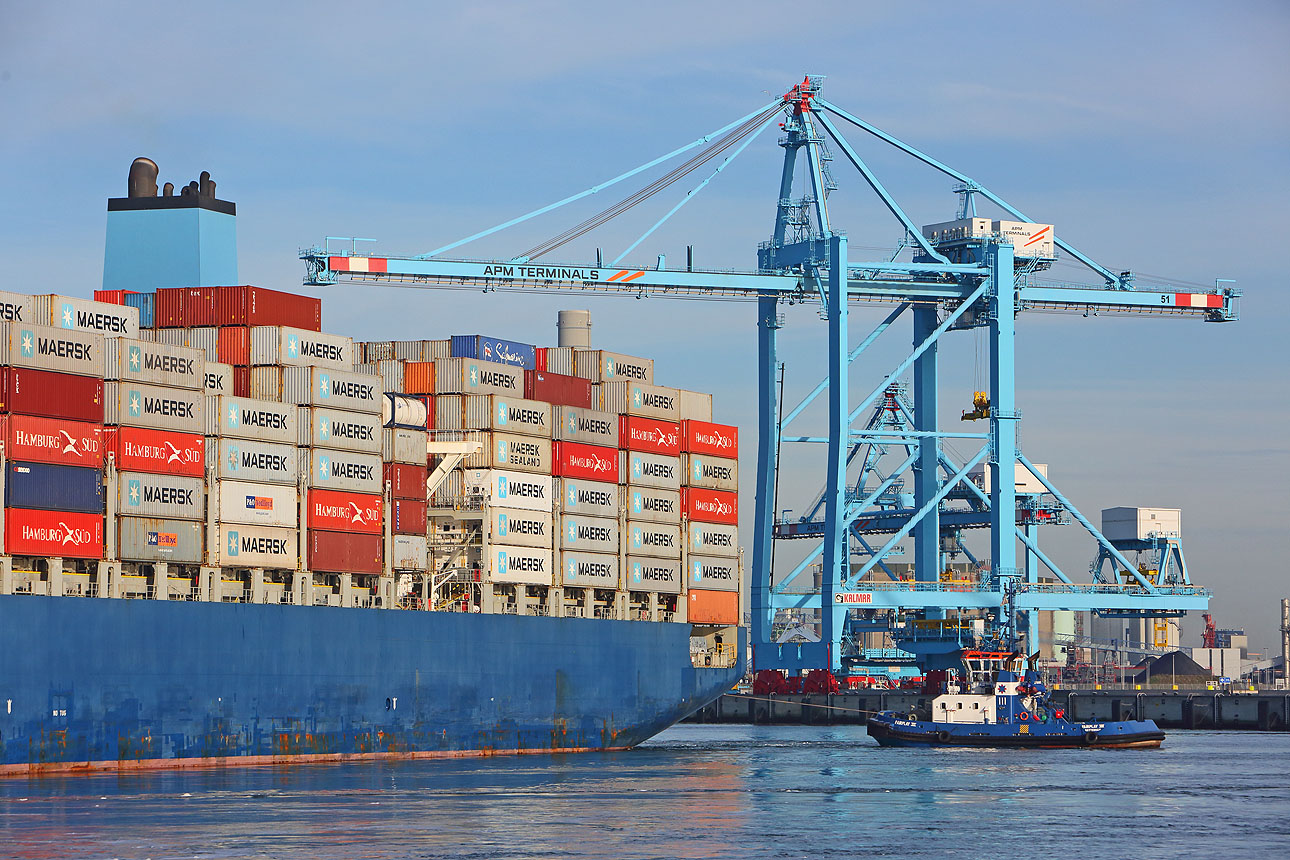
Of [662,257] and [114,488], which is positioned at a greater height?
[662,257]

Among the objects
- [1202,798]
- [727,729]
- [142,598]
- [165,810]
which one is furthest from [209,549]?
[727,729]

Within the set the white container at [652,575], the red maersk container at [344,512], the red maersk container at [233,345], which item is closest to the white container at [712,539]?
the white container at [652,575]

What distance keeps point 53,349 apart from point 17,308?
220 cm

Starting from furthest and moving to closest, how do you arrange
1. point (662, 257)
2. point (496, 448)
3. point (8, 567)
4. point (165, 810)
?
point (662, 257) → point (496, 448) → point (8, 567) → point (165, 810)

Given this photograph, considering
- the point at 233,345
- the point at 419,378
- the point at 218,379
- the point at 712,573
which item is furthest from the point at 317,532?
the point at 712,573

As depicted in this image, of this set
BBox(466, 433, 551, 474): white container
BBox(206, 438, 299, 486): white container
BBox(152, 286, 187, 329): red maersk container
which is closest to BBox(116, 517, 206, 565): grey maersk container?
BBox(206, 438, 299, 486): white container

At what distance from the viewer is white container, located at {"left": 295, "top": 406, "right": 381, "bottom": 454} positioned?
59062 mm

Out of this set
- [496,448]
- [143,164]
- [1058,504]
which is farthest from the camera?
[1058,504]

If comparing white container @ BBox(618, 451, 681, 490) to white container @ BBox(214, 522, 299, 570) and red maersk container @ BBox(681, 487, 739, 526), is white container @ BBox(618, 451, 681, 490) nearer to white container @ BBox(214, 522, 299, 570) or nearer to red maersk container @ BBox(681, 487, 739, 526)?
red maersk container @ BBox(681, 487, 739, 526)

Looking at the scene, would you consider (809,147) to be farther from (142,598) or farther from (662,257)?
(142,598)

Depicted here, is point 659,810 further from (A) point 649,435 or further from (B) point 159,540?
(A) point 649,435

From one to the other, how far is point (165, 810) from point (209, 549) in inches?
465

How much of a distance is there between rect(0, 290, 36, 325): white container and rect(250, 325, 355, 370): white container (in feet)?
25.3

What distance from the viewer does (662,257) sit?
85.4m
